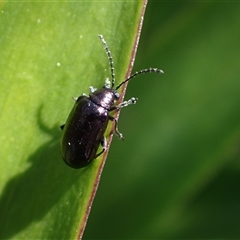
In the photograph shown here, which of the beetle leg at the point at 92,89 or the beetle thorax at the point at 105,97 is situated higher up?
the beetle leg at the point at 92,89

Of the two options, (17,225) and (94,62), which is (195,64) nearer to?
(94,62)

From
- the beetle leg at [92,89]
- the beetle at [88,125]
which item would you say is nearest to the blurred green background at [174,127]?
the beetle at [88,125]

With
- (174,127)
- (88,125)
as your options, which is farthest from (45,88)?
(174,127)

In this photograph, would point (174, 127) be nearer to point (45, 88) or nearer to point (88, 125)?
point (88, 125)

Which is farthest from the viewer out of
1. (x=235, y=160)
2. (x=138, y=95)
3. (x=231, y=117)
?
(x=235, y=160)

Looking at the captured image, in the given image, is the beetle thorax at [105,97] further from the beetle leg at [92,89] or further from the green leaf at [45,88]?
the green leaf at [45,88]

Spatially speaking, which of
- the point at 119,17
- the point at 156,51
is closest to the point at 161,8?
the point at 156,51
